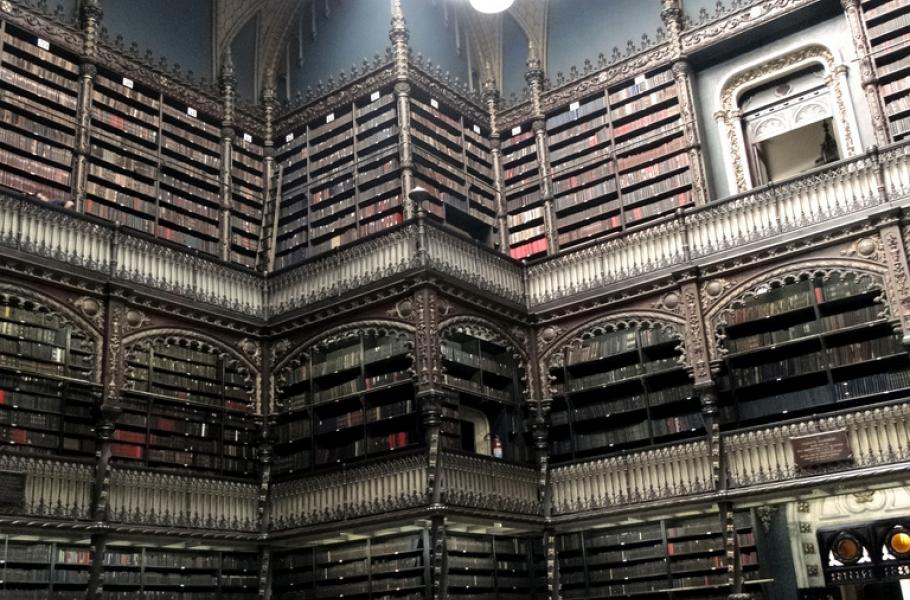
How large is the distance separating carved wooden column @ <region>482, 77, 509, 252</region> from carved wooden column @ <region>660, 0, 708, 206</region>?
2178 mm

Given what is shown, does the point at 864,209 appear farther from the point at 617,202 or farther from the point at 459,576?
the point at 459,576

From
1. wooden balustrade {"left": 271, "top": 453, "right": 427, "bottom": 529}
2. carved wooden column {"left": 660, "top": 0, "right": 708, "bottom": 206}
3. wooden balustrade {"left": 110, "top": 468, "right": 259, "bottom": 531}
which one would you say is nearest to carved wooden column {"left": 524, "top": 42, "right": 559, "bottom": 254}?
carved wooden column {"left": 660, "top": 0, "right": 708, "bottom": 206}

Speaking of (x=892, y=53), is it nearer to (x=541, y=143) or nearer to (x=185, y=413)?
(x=541, y=143)

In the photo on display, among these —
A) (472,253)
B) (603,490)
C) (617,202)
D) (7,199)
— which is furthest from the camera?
(617,202)

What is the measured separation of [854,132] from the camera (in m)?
9.48

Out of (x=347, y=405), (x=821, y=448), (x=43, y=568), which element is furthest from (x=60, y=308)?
(x=821, y=448)

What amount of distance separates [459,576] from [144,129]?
5657mm

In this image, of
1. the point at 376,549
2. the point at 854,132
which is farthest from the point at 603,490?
the point at 854,132

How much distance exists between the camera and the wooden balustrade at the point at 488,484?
853 centimetres

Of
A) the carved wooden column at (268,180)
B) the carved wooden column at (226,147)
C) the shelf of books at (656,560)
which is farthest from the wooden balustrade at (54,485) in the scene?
the shelf of books at (656,560)

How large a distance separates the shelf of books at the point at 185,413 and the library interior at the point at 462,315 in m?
0.03

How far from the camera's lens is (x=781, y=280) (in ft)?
29.0

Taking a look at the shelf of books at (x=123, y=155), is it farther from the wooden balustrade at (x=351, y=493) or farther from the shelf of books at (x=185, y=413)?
the wooden balustrade at (x=351, y=493)

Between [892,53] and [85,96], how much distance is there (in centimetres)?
786
